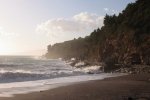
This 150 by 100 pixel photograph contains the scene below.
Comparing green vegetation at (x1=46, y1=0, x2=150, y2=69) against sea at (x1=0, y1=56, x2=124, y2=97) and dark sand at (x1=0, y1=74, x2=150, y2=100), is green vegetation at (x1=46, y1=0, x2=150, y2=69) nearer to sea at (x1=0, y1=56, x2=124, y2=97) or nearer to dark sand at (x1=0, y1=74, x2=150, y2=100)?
sea at (x1=0, y1=56, x2=124, y2=97)

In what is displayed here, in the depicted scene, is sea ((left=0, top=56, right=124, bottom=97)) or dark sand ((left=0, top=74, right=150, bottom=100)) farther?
sea ((left=0, top=56, right=124, bottom=97))

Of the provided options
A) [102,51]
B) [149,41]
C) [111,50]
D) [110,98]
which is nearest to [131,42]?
[149,41]

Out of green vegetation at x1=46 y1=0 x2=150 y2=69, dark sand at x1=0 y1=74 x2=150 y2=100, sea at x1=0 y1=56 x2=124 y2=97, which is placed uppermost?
green vegetation at x1=46 y1=0 x2=150 y2=69

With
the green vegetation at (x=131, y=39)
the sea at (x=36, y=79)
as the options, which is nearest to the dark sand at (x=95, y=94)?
the sea at (x=36, y=79)

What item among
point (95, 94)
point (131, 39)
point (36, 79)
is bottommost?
point (95, 94)

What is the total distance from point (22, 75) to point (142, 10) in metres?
37.3

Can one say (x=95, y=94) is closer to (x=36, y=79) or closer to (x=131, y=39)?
(x=36, y=79)

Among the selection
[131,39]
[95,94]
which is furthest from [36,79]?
[131,39]

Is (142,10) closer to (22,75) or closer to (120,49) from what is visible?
(120,49)

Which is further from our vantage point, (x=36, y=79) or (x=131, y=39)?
(x=131, y=39)

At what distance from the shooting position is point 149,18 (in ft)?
206

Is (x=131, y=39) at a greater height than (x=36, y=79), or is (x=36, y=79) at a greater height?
(x=131, y=39)

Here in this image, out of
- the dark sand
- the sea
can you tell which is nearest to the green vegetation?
the sea

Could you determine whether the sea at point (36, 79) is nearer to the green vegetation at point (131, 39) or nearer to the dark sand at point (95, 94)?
the dark sand at point (95, 94)
